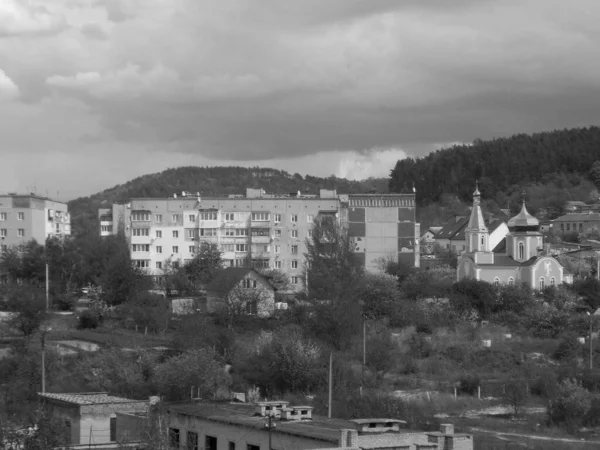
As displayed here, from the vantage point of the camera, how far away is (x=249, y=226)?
8425 cm

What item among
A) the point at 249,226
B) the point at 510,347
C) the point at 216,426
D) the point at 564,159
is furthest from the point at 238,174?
the point at 216,426

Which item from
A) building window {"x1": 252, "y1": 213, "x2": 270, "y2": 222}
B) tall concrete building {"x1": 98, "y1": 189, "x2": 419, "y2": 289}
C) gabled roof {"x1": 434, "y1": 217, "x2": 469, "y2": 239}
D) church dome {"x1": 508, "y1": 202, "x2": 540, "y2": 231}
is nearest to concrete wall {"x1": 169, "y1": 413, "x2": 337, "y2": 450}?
tall concrete building {"x1": 98, "y1": 189, "x2": 419, "y2": 289}

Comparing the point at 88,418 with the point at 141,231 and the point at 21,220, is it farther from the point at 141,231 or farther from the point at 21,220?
the point at 21,220

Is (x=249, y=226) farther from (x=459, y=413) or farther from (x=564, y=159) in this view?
(x=564, y=159)

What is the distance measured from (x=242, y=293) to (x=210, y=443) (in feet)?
128

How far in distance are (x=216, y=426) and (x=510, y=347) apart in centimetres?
3674

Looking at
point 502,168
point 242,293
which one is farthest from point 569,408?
point 502,168

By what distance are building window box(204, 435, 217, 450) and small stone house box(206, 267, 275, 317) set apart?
37649 millimetres

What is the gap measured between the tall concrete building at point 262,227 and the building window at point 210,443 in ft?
175

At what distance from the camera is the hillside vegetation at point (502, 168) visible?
493ft

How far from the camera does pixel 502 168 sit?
15325 cm

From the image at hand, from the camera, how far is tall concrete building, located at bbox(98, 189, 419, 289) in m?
83.9

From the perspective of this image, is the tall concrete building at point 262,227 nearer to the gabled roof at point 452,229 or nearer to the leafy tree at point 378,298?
the leafy tree at point 378,298

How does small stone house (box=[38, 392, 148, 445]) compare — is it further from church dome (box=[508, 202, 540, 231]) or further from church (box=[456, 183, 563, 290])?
church dome (box=[508, 202, 540, 231])
